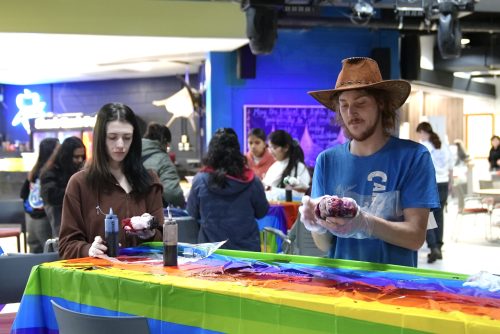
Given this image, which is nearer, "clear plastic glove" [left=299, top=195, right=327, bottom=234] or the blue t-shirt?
"clear plastic glove" [left=299, top=195, right=327, bottom=234]

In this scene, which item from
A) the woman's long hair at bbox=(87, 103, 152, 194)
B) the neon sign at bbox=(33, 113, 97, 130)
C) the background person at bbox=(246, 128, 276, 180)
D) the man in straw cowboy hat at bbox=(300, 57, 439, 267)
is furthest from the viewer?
the neon sign at bbox=(33, 113, 97, 130)

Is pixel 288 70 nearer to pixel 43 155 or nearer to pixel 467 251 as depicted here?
pixel 467 251

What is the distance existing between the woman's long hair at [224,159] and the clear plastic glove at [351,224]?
215cm

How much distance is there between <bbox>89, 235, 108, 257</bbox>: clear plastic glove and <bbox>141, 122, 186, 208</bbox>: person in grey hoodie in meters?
2.70

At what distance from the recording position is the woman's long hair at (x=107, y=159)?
2.61m

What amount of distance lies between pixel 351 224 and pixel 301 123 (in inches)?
315

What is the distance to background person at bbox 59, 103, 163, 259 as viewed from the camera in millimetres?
2533

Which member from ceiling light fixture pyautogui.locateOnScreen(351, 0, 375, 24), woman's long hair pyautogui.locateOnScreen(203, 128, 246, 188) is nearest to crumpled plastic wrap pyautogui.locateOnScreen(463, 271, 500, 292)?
woman's long hair pyautogui.locateOnScreen(203, 128, 246, 188)

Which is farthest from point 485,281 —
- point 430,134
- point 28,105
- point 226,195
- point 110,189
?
point 28,105

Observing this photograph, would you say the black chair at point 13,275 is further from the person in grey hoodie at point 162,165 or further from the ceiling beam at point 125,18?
the ceiling beam at point 125,18

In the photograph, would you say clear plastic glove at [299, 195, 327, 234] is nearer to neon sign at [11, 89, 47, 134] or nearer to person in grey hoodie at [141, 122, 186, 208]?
person in grey hoodie at [141, 122, 186, 208]

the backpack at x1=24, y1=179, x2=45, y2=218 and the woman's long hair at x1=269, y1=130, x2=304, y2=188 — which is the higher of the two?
the woman's long hair at x1=269, y1=130, x2=304, y2=188

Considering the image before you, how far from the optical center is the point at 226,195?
13.6 ft

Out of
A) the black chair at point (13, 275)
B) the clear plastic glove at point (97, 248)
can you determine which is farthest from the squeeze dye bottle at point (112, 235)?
the black chair at point (13, 275)
